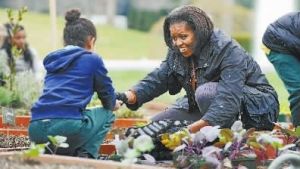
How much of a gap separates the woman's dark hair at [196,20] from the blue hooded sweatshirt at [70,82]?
0.71 meters

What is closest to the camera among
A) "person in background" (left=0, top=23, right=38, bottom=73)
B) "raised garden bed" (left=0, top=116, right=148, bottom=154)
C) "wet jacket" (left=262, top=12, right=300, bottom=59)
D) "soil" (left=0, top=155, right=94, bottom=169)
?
"soil" (left=0, top=155, right=94, bottom=169)

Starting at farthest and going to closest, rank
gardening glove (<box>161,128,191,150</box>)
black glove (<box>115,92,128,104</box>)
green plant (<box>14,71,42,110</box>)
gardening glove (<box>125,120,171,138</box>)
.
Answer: green plant (<box>14,71,42,110</box>), black glove (<box>115,92,128,104</box>), gardening glove (<box>125,120,171,138</box>), gardening glove (<box>161,128,191,150</box>)

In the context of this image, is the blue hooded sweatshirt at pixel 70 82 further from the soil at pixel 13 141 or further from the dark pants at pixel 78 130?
the soil at pixel 13 141

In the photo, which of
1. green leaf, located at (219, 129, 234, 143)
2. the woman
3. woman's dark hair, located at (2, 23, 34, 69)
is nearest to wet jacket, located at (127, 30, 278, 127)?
the woman

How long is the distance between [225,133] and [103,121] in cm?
112

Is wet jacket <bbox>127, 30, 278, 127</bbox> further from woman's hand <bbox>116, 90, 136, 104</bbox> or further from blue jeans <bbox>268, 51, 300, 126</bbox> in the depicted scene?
blue jeans <bbox>268, 51, 300, 126</bbox>

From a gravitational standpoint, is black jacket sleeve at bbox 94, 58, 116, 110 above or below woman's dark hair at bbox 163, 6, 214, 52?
below

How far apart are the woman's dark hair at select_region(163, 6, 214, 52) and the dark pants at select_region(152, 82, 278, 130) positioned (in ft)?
0.99

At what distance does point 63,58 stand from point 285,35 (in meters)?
1.91

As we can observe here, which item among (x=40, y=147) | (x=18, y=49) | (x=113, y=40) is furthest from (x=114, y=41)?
(x=40, y=147)

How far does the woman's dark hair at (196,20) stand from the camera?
275 inches

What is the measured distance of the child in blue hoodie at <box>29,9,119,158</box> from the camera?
6492mm

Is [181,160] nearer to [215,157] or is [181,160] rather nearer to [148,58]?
[215,157]

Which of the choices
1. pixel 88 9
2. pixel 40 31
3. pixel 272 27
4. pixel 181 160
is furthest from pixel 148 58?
pixel 181 160
